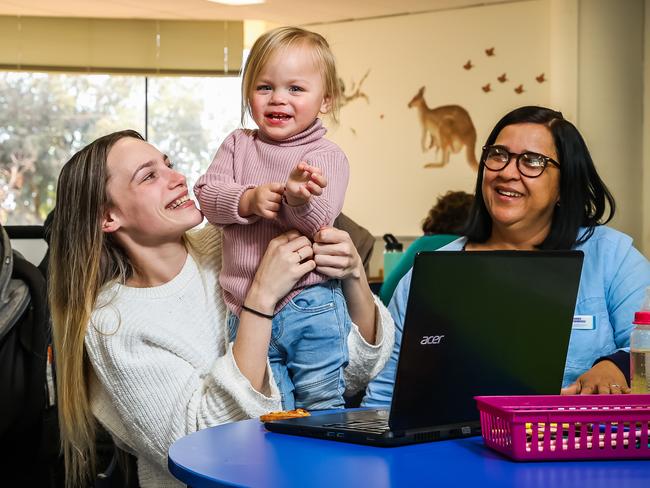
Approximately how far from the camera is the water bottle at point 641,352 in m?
1.62

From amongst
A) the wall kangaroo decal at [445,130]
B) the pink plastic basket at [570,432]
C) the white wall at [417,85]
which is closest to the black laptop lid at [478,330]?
the pink plastic basket at [570,432]

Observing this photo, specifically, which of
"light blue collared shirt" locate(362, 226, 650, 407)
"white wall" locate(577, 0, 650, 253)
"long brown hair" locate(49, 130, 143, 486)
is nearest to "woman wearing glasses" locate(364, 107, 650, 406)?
"light blue collared shirt" locate(362, 226, 650, 407)

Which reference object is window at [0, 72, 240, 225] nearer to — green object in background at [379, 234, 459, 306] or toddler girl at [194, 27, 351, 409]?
green object in background at [379, 234, 459, 306]

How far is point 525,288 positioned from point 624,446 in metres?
0.28

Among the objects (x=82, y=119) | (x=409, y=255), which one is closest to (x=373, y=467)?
(x=409, y=255)

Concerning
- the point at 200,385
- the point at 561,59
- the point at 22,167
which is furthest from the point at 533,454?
the point at 22,167

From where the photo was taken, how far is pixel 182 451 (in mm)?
1432

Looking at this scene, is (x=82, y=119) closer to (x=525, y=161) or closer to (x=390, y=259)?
(x=390, y=259)

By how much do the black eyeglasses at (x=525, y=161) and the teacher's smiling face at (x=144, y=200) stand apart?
777mm

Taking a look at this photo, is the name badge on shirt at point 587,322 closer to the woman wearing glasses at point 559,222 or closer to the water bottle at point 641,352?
the woman wearing glasses at point 559,222

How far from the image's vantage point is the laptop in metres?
1.38

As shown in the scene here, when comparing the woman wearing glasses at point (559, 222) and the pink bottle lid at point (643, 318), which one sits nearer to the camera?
the pink bottle lid at point (643, 318)

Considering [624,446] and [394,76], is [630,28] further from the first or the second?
[624,446]

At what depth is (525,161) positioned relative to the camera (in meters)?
2.36
